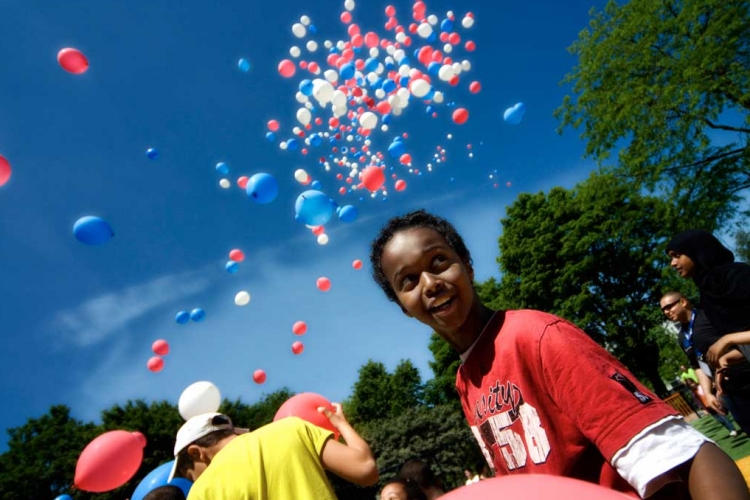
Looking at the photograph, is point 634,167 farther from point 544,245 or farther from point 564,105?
point 544,245

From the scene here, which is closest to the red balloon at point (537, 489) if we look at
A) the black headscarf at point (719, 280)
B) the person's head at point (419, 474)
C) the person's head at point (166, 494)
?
the black headscarf at point (719, 280)

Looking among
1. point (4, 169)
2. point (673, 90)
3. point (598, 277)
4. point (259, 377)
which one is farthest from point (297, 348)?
point (598, 277)

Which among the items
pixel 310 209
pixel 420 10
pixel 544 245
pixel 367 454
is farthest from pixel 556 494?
pixel 544 245

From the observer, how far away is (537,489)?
0.92 meters

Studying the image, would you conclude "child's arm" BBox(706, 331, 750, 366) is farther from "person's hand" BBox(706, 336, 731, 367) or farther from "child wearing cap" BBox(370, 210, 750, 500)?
"child wearing cap" BBox(370, 210, 750, 500)

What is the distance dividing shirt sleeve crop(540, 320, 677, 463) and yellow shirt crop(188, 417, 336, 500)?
1.70 metres

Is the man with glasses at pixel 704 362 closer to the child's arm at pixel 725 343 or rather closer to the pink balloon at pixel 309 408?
the child's arm at pixel 725 343

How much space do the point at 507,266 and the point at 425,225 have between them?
834 inches

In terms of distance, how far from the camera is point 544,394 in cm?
116

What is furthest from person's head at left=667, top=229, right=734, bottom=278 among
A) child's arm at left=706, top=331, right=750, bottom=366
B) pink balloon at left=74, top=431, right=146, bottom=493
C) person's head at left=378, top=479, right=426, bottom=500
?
pink balloon at left=74, top=431, right=146, bottom=493

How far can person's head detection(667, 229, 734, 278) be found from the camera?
308 centimetres

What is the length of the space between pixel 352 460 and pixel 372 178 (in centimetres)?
475

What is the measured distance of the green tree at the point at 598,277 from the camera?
1952 centimetres

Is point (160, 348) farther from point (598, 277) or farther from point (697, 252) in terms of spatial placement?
point (598, 277)
